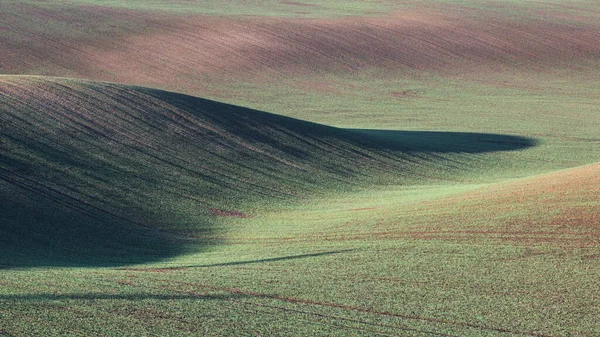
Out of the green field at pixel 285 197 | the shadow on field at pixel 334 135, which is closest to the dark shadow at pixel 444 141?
the shadow on field at pixel 334 135

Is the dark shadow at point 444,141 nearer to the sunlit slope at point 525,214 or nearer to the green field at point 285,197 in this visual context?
the green field at point 285,197

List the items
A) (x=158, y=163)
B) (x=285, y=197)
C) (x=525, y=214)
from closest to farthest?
(x=525, y=214) → (x=285, y=197) → (x=158, y=163)

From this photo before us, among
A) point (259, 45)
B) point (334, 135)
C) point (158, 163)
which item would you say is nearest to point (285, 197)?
point (158, 163)

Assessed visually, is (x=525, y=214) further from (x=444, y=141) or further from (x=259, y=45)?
(x=259, y=45)

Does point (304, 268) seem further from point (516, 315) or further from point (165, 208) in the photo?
point (165, 208)

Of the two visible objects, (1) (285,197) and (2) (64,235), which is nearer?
(2) (64,235)

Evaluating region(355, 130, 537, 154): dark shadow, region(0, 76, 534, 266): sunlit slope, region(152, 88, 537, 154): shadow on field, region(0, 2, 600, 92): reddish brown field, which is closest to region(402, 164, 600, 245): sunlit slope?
region(0, 76, 534, 266): sunlit slope
